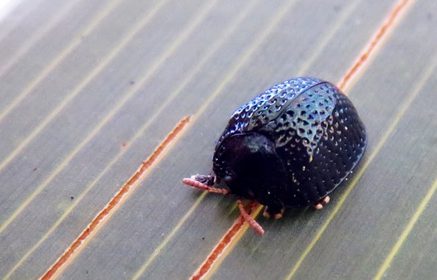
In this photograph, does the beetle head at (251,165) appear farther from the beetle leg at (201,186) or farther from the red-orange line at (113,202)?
the red-orange line at (113,202)

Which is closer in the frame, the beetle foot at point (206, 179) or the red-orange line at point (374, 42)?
the beetle foot at point (206, 179)

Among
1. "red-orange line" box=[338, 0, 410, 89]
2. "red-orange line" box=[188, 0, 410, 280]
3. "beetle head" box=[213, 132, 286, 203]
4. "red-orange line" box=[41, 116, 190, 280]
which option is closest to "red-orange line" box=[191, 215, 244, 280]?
"red-orange line" box=[188, 0, 410, 280]

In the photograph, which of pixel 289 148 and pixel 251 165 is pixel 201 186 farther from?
pixel 289 148

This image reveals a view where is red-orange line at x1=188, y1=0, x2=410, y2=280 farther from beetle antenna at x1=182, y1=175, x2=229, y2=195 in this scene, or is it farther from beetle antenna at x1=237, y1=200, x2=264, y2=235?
beetle antenna at x1=182, y1=175, x2=229, y2=195

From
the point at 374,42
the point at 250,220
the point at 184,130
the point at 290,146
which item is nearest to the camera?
the point at 290,146

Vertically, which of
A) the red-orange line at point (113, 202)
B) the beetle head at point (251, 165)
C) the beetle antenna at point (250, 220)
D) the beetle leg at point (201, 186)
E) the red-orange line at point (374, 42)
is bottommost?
the red-orange line at point (113, 202)

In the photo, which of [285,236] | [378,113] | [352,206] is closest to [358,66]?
[378,113]

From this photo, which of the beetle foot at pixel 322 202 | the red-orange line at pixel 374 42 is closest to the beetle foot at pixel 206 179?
the beetle foot at pixel 322 202

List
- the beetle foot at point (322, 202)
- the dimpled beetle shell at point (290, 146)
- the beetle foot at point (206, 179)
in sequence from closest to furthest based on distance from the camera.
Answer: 1. the dimpled beetle shell at point (290, 146)
2. the beetle foot at point (322, 202)
3. the beetle foot at point (206, 179)

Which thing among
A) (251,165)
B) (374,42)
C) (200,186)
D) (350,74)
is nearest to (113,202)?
(200,186)
